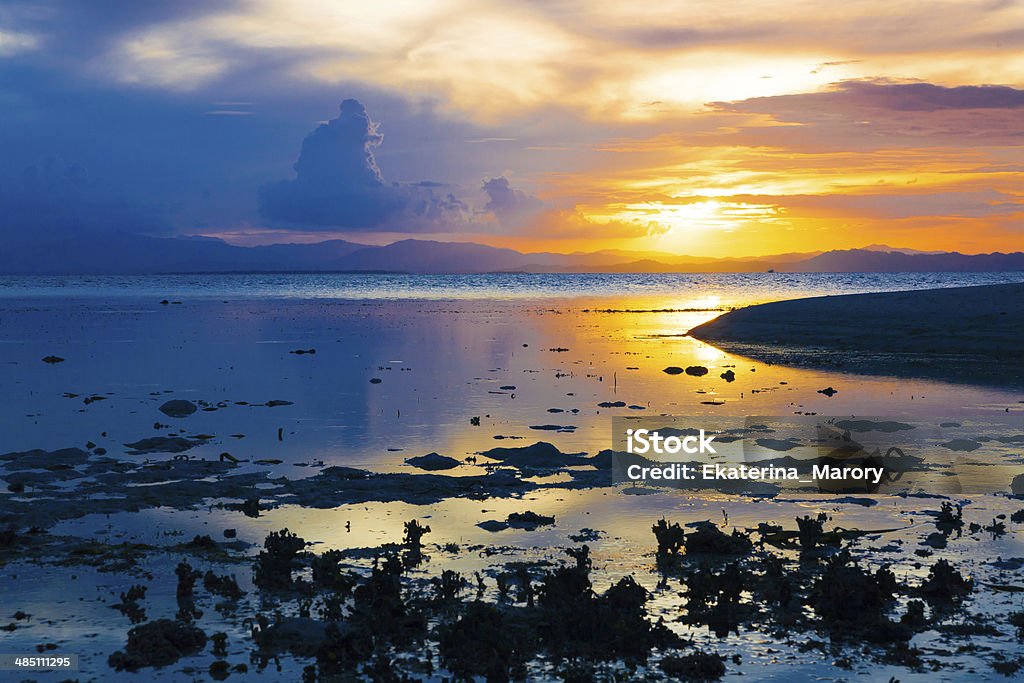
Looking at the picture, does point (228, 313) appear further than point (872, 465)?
Yes

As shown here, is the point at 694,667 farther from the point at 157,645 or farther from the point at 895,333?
the point at 895,333

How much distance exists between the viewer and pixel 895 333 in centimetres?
5453

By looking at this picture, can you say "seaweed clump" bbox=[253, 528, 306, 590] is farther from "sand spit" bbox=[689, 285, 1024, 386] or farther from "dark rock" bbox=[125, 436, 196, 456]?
"sand spit" bbox=[689, 285, 1024, 386]

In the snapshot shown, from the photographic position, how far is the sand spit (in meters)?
44.0

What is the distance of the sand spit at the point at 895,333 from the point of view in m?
44.0

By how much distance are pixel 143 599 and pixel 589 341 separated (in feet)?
162

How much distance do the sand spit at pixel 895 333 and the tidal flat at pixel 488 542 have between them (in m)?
8.38

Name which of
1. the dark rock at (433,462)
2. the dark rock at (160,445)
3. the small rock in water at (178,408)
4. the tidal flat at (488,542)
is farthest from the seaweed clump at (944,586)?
the small rock in water at (178,408)

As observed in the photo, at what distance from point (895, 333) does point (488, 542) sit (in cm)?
4409

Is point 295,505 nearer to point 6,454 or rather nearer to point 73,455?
point 73,455

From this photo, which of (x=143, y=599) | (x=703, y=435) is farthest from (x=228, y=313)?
(x=143, y=599)

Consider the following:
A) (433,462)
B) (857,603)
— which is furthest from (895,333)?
(857,603)

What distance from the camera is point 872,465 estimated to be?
22.5m

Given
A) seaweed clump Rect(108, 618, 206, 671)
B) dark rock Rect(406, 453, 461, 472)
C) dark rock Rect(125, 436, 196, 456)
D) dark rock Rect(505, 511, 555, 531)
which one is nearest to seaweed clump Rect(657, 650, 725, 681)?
seaweed clump Rect(108, 618, 206, 671)
